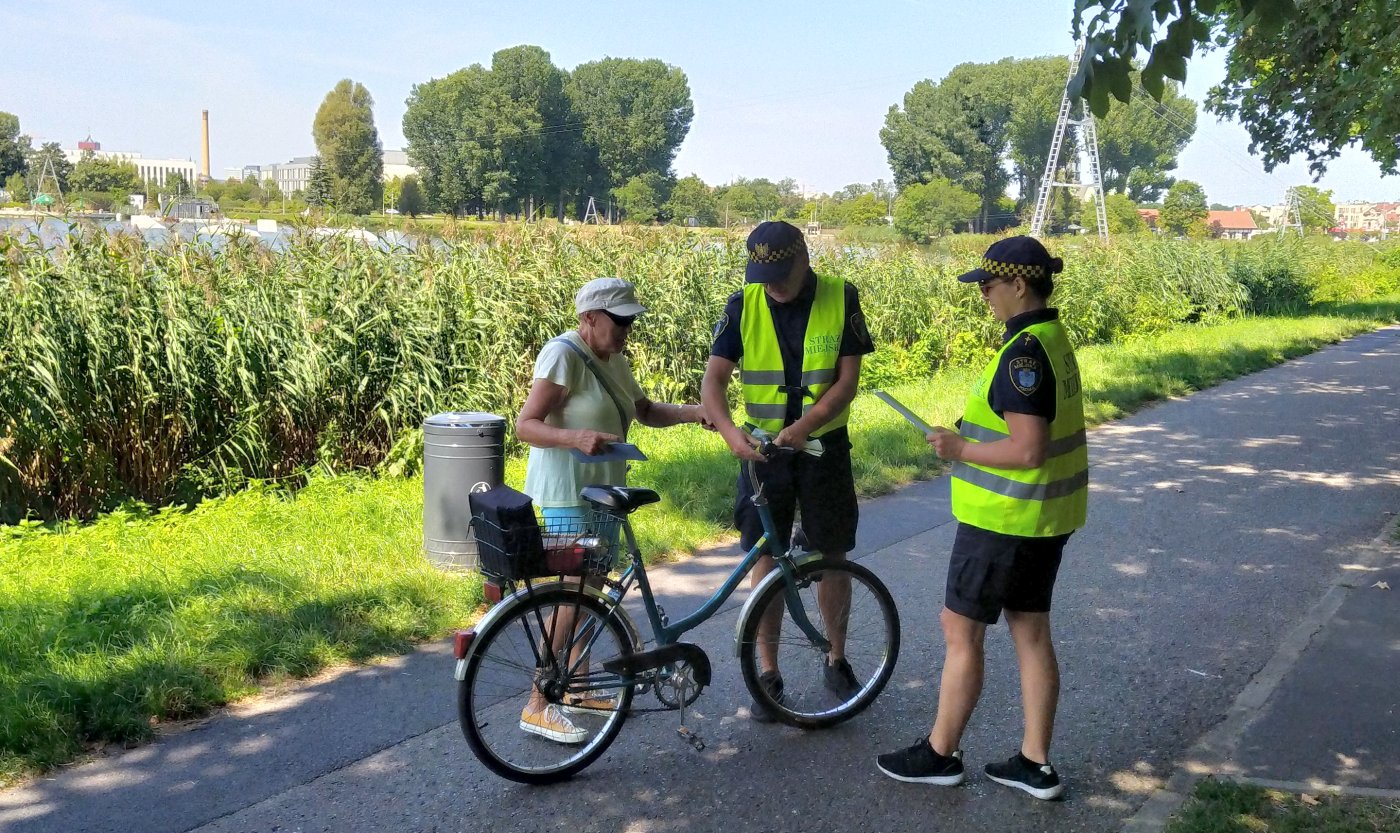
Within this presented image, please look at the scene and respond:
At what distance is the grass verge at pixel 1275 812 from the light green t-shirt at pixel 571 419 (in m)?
2.30

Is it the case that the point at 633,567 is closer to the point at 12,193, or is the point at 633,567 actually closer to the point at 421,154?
the point at 12,193

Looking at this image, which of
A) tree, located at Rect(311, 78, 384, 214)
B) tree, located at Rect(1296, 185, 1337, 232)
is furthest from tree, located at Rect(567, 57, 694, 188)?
tree, located at Rect(1296, 185, 1337, 232)

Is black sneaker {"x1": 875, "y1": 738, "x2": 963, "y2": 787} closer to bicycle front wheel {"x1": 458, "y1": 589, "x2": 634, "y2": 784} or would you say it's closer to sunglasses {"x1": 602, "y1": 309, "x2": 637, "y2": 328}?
bicycle front wheel {"x1": 458, "y1": 589, "x2": 634, "y2": 784}

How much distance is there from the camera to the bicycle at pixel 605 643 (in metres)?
4.01

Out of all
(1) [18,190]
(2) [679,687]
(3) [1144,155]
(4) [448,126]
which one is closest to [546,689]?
(2) [679,687]

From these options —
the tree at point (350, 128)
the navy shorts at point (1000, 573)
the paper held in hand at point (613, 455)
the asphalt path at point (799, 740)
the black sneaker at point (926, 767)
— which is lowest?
the asphalt path at point (799, 740)

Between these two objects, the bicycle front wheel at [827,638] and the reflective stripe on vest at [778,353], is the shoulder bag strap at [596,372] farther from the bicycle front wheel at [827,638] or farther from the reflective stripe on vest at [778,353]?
the bicycle front wheel at [827,638]

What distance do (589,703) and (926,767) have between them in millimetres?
1211

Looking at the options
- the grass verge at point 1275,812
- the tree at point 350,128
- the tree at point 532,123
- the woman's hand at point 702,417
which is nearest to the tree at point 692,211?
the woman's hand at point 702,417

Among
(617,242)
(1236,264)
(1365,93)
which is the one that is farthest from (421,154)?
(1365,93)

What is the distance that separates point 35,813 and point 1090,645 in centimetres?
438

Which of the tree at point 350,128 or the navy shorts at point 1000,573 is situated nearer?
the navy shorts at point 1000,573

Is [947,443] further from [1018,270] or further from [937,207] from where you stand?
[937,207]

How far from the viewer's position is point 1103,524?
803 cm
